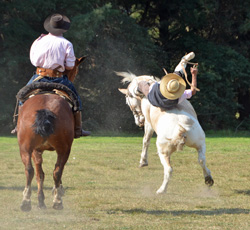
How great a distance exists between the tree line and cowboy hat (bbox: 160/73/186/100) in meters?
18.0

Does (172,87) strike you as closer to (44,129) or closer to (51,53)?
(51,53)

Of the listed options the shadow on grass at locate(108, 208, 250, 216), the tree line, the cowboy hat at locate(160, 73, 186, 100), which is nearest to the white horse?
the cowboy hat at locate(160, 73, 186, 100)

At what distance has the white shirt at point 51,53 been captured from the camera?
8.29 m

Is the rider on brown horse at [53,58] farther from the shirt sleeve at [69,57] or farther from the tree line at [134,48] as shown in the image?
the tree line at [134,48]

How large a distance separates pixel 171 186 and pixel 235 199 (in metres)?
1.64

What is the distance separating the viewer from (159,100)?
951 cm

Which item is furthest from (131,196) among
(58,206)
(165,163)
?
(58,206)

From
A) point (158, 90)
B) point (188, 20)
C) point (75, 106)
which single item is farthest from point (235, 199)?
point (188, 20)

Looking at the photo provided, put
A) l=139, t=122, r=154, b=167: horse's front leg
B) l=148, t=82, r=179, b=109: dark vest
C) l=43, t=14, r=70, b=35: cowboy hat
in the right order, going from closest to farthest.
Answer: l=43, t=14, r=70, b=35: cowboy hat → l=148, t=82, r=179, b=109: dark vest → l=139, t=122, r=154, b=167: horse's front leg

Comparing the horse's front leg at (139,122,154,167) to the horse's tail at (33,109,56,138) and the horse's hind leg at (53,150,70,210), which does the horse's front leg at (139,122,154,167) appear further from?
the horse's tail at (33,109,56,138)

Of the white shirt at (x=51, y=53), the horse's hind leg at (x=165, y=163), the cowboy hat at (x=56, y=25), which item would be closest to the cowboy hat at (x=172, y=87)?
the horse's hind leg at (x=165, y=163)

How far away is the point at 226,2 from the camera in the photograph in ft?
107

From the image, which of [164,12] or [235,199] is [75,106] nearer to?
[235,199]

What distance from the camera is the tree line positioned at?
27344mm
